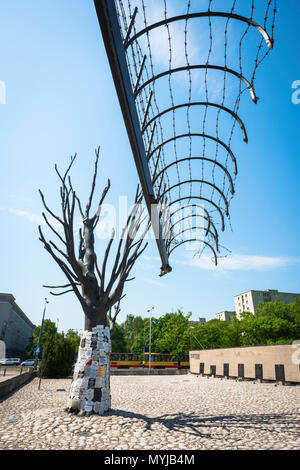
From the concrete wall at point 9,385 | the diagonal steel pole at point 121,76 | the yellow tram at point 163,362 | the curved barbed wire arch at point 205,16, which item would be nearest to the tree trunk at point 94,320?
the diagonal steel pole at point 121,76

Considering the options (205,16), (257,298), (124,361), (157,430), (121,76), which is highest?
(257,298)

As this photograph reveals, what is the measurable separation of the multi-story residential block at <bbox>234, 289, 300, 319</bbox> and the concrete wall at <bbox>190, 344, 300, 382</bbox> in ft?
210

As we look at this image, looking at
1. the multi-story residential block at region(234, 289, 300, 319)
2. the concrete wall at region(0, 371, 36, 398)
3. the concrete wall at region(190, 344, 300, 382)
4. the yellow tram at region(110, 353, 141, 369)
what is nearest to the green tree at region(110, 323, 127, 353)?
the yellow tram at region(110, 353, 141, 369)

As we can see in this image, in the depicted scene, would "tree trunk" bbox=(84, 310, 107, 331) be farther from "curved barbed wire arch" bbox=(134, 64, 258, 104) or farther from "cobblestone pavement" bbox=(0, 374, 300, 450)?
"curved barbed wire arch" bbox=(134, 64, 258, 104)

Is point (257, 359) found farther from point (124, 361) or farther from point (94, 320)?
point (124, 361)

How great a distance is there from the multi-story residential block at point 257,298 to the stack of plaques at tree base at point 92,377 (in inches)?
3387

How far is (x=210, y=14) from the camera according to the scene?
306 centimetres

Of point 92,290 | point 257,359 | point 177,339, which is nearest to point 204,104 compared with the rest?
point 92,290

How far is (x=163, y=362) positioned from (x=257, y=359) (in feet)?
67.6

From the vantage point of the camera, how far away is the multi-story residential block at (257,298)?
85312mm

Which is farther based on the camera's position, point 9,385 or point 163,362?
point 163,362

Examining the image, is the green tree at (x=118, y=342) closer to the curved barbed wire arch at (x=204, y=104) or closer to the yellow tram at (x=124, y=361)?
the yellow tram at (x=124, y=361)

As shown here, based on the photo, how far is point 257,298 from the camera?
8600cm
